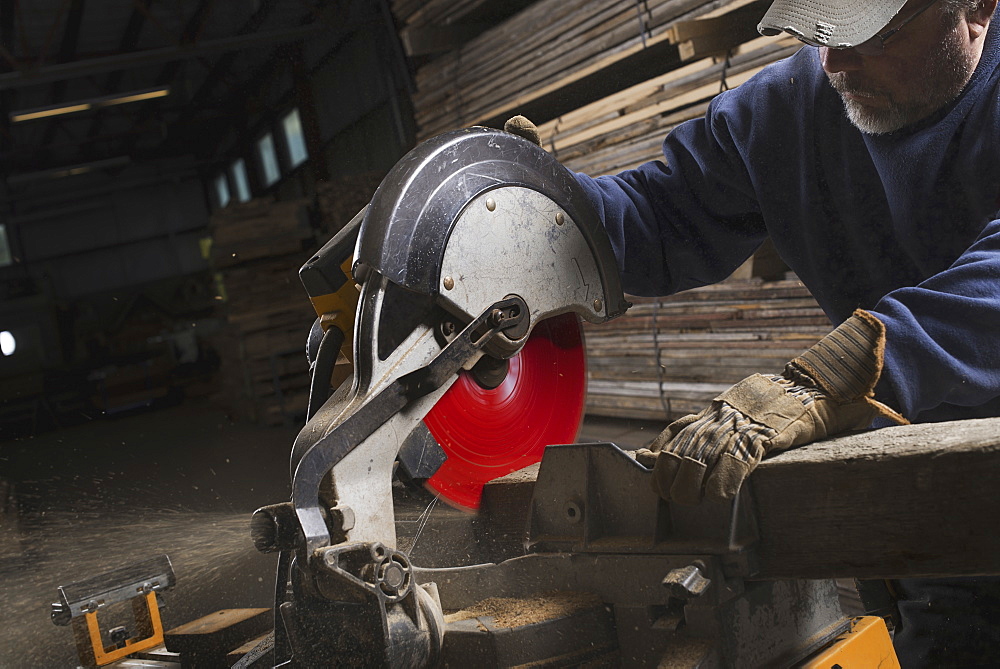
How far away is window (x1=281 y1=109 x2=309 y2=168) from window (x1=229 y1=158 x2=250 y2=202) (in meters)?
3.79

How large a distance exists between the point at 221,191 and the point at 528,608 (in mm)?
20523

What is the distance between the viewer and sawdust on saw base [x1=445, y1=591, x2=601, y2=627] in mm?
1315

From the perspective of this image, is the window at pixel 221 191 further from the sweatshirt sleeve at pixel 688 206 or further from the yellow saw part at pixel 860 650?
the yellow saw part at pixel 860 650

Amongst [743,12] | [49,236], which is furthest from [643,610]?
[49,236]

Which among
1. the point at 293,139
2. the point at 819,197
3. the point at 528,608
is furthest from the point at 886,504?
the point at 293,139

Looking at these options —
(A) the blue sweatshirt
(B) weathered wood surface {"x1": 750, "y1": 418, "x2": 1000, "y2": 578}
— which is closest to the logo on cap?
(A) the blue sweatshirt

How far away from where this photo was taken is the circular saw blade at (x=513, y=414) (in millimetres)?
1652

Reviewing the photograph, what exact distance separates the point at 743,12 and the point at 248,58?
12.0 m

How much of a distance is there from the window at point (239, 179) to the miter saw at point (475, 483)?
56.6 ft

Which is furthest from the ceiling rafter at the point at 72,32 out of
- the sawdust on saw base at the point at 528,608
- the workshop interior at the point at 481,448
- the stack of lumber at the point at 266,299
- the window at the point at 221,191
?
the sawdust on saw base at the point at 528,608

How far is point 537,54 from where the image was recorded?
473 centimetres

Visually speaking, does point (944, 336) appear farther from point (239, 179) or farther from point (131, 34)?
point (239, 179)

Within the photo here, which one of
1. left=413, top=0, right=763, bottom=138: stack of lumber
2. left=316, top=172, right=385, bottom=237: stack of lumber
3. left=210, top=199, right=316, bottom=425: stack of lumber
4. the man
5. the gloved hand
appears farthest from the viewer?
left=210, top=199, right=316, bottom=425: stack of lumber

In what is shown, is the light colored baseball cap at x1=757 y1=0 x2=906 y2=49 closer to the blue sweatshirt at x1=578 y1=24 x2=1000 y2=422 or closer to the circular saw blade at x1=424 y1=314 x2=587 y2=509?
the blue sweatshirt at x1=578 y1=24 x2=1000 y2=422
